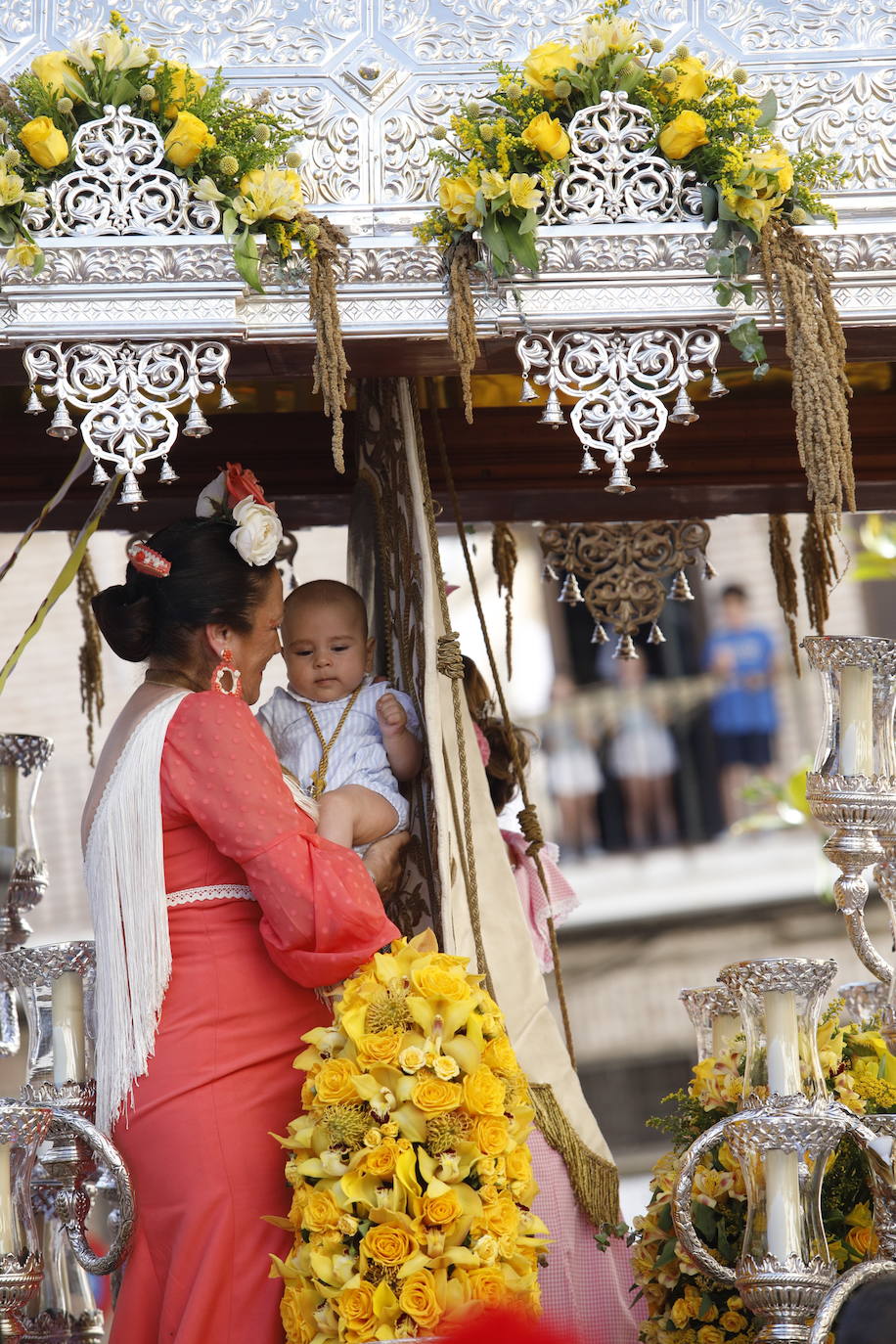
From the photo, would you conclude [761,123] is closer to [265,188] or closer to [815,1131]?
[265,188]

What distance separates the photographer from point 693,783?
48.4ft

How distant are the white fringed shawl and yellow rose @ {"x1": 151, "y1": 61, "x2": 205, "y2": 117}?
1.16 metres

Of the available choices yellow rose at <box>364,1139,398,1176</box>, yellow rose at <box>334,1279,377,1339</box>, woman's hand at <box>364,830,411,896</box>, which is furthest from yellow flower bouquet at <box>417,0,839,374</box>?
yellow rose at <box>334,1279,377,1339</box>

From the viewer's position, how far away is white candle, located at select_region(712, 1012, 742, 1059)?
3.67 m

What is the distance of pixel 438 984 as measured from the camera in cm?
304

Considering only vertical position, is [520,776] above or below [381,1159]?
above

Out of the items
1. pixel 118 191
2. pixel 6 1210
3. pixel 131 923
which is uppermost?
pixel 118 191

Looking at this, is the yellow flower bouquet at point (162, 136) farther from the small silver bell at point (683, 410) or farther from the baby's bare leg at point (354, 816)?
the baby's bare leg at point (354, 816)

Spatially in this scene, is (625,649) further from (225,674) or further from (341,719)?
(225,674)

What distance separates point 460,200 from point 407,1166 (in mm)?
1768

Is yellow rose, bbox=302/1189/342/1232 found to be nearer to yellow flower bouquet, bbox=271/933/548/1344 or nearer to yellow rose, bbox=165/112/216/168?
yellow flower bouquet, bbox=271/933/548/1344

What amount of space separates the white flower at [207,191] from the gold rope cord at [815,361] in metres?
1.04

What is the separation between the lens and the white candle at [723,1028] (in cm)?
367

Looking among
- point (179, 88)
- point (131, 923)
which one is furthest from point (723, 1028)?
point (179, 88)
